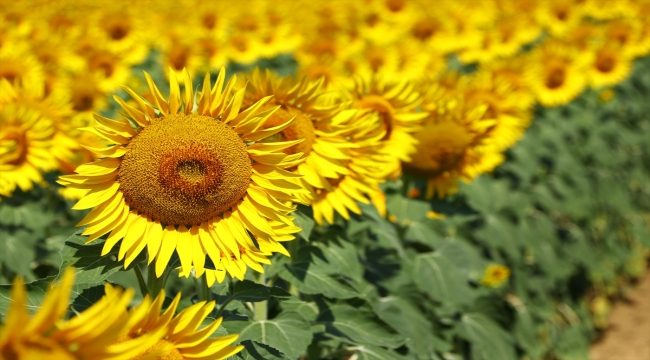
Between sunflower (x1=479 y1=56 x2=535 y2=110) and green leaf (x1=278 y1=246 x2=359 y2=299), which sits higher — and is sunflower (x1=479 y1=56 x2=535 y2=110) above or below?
above

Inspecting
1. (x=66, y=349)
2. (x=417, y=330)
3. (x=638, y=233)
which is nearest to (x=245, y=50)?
(x=638, y=233)

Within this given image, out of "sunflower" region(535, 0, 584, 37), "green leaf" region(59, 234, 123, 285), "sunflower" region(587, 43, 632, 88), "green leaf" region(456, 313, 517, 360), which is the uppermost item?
"sunflower" region(535, 0, 584, 37)

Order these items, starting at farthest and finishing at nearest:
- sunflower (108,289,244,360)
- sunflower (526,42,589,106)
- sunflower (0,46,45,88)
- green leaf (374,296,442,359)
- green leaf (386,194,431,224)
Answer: sunflower (526,42,589,106) → sunflower (0,46,45,88) → green leaf (386,194,431,224) → green leaf (374,296,442,359) → sunflower (108,289,244,360)

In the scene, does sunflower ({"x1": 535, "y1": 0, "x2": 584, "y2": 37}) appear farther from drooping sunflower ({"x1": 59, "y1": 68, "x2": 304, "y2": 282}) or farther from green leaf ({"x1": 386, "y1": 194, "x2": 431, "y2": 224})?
drooping sunflower ({"x1": 59, "y1": 68, "x2": 304, "y2": 282})

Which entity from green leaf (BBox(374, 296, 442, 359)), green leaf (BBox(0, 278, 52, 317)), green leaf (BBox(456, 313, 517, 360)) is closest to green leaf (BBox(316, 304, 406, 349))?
green leaf (BBox(374, 296, 442, 359))

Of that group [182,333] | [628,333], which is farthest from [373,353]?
[628,333]

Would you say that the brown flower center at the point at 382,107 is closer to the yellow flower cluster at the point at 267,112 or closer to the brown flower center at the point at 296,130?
the yellow flower cluster at the point at 267,112

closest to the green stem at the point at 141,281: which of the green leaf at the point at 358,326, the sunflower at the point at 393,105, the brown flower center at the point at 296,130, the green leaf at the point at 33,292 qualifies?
the green leaf at the point at 33,292
